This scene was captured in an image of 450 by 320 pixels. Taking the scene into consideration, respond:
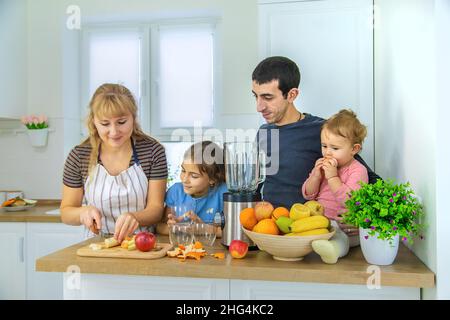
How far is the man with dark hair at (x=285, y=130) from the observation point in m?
1.47

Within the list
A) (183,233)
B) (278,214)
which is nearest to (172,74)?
(183,233)

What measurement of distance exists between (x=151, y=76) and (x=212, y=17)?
0.54 metres

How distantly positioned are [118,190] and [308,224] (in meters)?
0.71

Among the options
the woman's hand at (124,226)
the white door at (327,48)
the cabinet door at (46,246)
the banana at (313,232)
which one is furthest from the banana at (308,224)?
the cabinet door at (46,246)

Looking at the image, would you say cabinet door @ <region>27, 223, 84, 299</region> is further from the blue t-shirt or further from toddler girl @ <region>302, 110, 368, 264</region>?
toddler girl @ <region>302, 110, 368, 264</region>

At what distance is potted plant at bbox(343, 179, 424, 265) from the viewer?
97 cm

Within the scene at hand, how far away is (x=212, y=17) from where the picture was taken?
2662 mm

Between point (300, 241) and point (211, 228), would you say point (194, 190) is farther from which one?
point (300, 241)

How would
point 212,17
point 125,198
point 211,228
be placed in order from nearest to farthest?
point 211,228 → point 125,198 → point 212,17

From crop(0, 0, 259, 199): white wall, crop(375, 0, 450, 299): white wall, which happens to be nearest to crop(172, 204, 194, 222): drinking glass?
crop(375, 0, 450, 299): white wall

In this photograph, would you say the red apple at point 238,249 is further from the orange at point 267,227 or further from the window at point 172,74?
the window at point 172,74

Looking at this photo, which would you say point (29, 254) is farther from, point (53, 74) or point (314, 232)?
point (314, 232)
